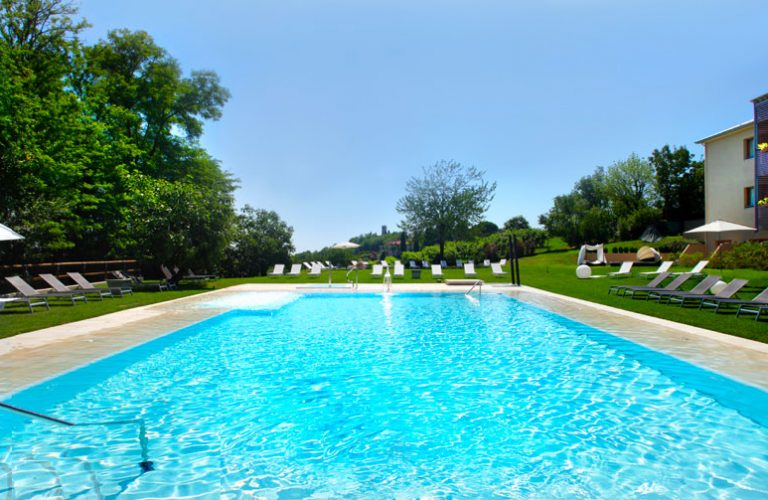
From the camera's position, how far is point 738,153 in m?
24.5

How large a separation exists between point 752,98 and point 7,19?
37.5 m

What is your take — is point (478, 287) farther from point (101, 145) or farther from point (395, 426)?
point (101, 145)

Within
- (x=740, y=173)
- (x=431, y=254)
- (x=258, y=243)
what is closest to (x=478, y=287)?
(x=258, y=243)

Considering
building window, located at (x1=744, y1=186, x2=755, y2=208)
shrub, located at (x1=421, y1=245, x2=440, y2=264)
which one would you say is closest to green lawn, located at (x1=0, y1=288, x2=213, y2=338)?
shrub, located at (x1=421, y1=245, x2=440, y2=264)

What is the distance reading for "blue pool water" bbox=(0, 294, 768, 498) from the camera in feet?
10.5

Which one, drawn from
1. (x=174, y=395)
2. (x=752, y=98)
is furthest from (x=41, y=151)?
(x=752, y=98)

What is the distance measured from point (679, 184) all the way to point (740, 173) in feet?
54.2

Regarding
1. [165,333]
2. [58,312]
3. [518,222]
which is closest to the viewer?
[165,333]

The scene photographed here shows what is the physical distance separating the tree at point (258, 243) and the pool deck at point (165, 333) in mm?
15581

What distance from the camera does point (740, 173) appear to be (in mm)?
24328

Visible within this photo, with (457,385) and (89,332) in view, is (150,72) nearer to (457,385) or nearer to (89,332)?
(89,332)

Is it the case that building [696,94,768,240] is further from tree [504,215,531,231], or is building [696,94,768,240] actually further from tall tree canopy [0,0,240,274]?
tree [504,215,531,231]

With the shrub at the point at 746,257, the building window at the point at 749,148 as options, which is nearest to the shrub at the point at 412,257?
the shrub at the point at 746,257

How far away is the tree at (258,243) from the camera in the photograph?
26.9m
